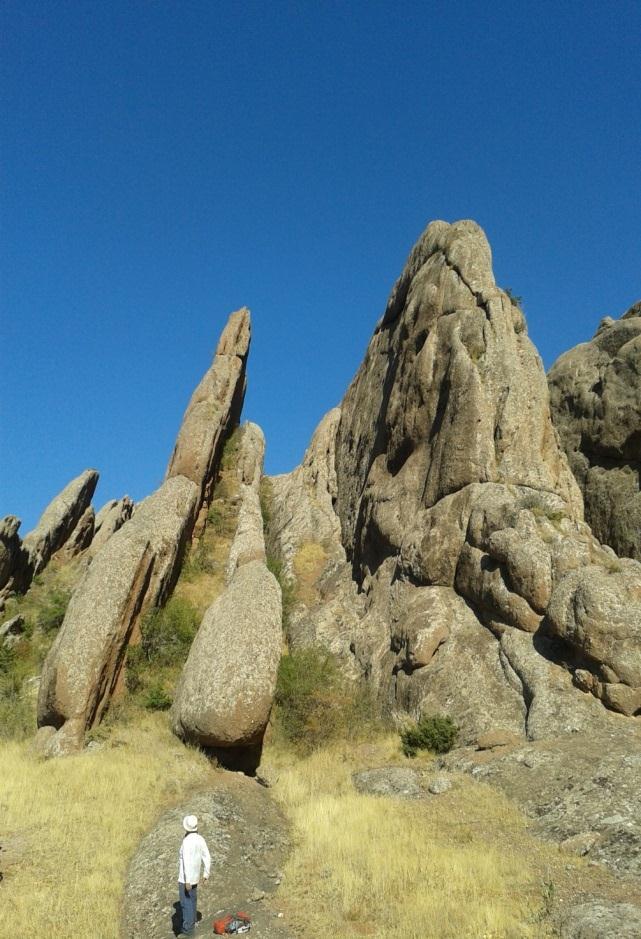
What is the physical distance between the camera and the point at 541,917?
870 cm

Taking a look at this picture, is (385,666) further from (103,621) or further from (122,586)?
(103,621)

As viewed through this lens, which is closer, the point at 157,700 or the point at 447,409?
the point at 157,700

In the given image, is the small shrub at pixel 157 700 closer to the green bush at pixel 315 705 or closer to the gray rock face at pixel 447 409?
the green bush at pixel 315 705

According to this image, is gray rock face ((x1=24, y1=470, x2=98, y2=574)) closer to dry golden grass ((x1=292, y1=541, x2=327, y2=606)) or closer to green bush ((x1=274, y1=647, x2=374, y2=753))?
dry golden grass ((x1=292, y1=541, x2=327, y2=606))

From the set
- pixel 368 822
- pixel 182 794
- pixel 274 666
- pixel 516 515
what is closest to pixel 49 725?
pixel 182 794

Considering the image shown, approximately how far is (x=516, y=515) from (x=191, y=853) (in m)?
14.2

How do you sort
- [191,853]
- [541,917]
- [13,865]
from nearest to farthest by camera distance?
[541,917], [191,853], [13,865]

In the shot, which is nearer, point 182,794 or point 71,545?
point 182,794

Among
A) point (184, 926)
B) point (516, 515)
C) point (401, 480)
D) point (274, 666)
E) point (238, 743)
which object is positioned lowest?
point (184, 926)

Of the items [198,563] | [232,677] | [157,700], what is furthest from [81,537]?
[232,677]

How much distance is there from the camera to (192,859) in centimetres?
922

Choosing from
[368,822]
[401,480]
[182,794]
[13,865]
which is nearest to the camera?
[13,865]

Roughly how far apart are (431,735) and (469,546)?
638cm

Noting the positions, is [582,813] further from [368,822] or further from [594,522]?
[594,522]
